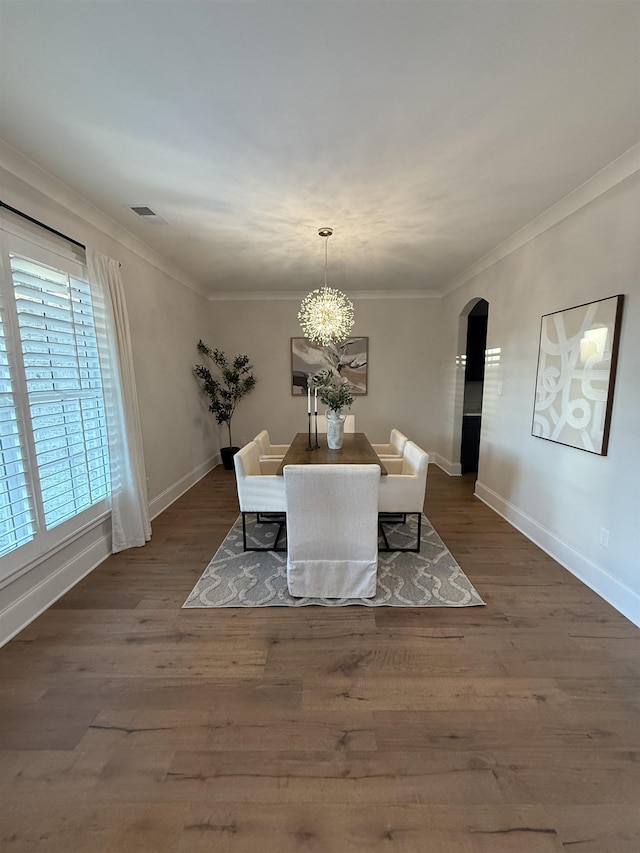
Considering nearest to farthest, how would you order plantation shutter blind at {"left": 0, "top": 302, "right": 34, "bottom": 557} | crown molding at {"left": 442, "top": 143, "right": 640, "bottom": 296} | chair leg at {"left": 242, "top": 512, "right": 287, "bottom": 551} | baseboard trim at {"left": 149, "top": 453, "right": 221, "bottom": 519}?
plantation shutter blind at {"left": 0, "top": 302, "right": 34, "bottom": 557} → crown molding at {"left": 442, "top": 143, "right": 640, "bottom": 296} → chair leg at {"left": 242, "top": 512, "right": 287, "bottom": 551} → baseboard trim at {"left": 149, "top": 453, "right": 221, "bottom": 519}

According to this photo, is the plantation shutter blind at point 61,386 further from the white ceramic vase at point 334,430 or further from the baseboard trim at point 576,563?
the baseboard trim at point 576,563

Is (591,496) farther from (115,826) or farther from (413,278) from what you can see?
(413,278)

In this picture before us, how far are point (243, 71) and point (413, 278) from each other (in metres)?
3.52

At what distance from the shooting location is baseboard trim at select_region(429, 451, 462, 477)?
482 cm

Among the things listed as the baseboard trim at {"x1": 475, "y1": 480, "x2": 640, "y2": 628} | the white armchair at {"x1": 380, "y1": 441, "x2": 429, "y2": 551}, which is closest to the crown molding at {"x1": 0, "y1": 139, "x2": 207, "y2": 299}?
the white armchair at {"x1": 380, "y1": 441, "x2": 429, "y2": 551}

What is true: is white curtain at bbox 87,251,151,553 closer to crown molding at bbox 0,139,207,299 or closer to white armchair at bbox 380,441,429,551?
crown molding at bbox 0,139,207,299

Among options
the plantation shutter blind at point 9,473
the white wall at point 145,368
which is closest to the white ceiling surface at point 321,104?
the white wall at point 145,368

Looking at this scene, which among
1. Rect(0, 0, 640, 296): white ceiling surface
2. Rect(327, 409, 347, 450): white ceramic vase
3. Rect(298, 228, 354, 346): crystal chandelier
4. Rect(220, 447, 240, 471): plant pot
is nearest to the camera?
Rect(0, 0, 640, 296): white ceiling surface

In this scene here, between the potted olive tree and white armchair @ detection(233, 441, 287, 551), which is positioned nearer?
white armchair @ detection(233, 441, 287, 551)

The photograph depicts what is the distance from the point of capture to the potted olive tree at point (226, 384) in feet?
15.9

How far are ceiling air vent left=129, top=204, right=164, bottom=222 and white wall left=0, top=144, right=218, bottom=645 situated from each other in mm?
291

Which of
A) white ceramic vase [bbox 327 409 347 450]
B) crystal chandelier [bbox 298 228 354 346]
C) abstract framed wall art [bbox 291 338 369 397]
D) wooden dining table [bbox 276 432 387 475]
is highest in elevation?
crystal chandelier [bbox 298 228 354 346]

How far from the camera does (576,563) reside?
7.90 ft

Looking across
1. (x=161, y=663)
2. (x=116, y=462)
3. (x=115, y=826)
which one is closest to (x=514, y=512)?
(x=161, y=663)
